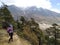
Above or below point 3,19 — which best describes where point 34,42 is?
below

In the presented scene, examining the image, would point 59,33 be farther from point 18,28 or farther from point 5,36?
point 5,36

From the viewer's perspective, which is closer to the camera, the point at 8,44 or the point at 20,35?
the point at 8,44

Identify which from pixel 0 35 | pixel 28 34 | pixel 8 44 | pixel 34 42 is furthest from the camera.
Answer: pixel 28 34

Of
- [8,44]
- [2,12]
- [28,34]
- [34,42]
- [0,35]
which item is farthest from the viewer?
[2,12]

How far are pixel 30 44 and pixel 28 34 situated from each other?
3.09m

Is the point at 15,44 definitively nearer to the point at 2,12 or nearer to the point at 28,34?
the point at 28,34

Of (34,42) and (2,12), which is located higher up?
(2,12)

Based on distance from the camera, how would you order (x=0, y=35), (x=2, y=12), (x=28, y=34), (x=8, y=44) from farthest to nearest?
(x=2, y=12)
(x=28, y=34)
(x=0, y=35)
(x=8, y=44)

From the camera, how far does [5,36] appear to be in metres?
21.4

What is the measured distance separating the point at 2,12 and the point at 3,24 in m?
3.69

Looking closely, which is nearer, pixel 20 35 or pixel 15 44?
pixel 15 44

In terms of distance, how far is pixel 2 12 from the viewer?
27.5 metres

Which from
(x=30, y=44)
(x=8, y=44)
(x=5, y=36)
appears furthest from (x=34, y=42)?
(x=8, y=44)

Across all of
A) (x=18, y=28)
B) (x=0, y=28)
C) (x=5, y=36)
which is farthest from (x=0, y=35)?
(x=18, y=28)
